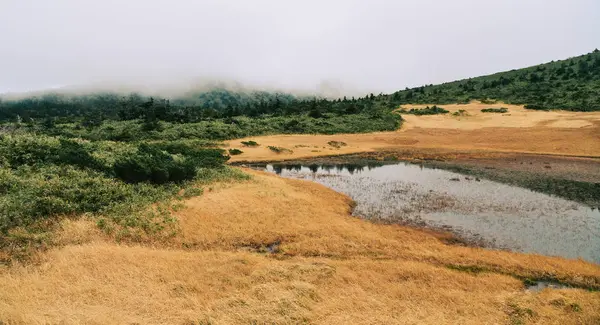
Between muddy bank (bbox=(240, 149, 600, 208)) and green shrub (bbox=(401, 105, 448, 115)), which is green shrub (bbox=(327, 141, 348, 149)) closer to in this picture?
muddy bank (bbox=(240, 149, 600, 208))

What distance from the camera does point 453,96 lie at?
356ft

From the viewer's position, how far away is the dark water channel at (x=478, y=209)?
2089cm

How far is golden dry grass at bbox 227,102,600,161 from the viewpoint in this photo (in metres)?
54.2

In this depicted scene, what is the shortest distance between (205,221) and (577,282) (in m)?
18.8

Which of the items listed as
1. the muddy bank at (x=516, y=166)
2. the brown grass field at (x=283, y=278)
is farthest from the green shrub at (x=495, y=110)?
the brown grass field at (x=283, y=278)

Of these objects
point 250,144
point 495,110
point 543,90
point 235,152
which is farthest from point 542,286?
point 543,90

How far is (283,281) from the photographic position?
14.0 metres

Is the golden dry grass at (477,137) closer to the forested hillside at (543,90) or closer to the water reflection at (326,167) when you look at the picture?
the water reflection at (326,167)

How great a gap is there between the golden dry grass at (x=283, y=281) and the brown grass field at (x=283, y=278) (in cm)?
5

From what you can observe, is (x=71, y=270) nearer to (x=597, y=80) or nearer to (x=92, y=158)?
(x=92, y=158)

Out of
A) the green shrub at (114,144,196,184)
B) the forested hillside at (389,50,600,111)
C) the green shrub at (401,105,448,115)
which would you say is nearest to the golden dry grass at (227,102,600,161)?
the green shrub at (401,105,448,115)

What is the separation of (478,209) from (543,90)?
93.5 m

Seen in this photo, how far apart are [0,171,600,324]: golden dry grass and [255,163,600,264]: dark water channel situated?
308 centimetres

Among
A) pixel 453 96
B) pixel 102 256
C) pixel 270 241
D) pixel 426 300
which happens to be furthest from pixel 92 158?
pixel 453 96
